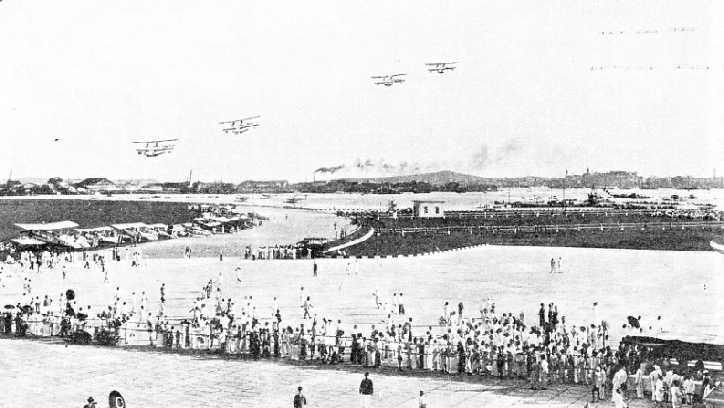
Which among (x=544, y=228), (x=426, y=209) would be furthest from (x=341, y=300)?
(x=426, y=209)

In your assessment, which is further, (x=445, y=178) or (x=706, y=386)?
(x=445, y=178)

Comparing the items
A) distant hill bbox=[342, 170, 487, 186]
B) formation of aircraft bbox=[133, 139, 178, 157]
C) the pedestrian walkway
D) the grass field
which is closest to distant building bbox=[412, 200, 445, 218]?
distant hill bbox=[342, 170, 487, 186]

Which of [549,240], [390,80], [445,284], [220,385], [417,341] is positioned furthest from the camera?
[549,240]

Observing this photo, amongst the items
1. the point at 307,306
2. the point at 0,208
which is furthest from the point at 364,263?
the point at 0,208

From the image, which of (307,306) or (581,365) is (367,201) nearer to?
(307,306)

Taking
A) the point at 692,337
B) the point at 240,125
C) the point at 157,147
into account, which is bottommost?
the point at 692,337

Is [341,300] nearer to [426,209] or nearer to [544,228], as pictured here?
[544,228]
